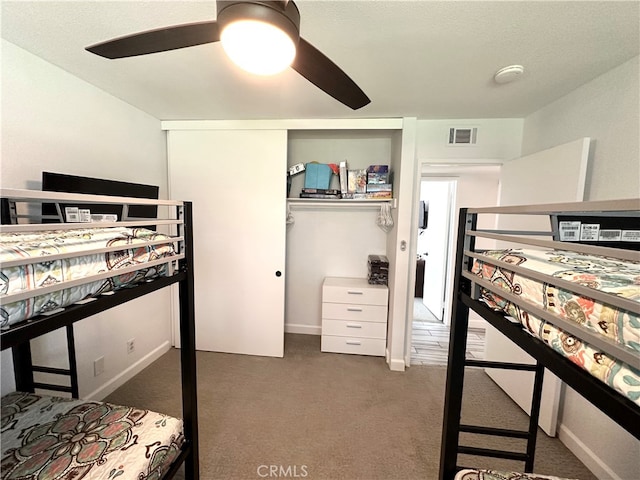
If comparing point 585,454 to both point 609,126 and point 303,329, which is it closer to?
point 609,126

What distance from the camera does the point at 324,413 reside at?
1996 mm

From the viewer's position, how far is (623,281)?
664 mm

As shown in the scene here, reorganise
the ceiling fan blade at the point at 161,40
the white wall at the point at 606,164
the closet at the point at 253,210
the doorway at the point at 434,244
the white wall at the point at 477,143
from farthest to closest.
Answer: the doorway at the point at 434,244
the closet at the point at 253,210
the white wall at the point at 477,143
the white wall at the point at 606,164
the ceiling fan blade at the point at 161,40

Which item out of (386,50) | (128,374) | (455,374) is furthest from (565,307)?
(128,374)

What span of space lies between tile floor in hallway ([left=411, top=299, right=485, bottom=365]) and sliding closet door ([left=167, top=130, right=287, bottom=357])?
4.91 feet

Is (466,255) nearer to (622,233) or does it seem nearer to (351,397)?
(622,233)

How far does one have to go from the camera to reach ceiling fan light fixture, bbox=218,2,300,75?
74 cm

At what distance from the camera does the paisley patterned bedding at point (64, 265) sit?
708mm

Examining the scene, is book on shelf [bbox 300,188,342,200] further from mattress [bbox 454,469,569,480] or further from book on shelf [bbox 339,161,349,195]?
mattress [bbox 454,469,569,480]

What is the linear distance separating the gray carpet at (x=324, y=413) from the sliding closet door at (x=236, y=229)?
0.93ft

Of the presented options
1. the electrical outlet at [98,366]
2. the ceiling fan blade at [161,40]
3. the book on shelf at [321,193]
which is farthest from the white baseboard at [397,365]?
the ceiling fan blade at [161,40]

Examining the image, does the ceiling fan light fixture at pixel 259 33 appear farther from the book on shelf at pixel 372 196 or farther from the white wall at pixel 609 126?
the book on shelf at pixel 372 196

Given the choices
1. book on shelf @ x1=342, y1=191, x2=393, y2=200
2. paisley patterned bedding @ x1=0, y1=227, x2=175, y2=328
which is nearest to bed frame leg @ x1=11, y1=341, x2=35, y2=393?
paisley patterned bedding @ x1=0, y1=227, x2=175, y2=328

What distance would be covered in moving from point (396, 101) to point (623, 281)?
1830mm
